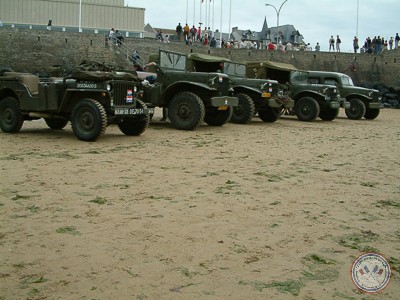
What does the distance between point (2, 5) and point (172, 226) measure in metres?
37.4

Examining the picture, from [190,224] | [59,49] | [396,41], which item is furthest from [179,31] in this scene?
[190,224]

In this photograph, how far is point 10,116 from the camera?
10.6 m

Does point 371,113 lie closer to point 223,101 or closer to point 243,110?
point 243,110

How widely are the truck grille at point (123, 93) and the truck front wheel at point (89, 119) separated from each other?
0.49 m

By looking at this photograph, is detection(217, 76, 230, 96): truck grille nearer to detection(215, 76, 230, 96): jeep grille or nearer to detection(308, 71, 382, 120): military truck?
detection(215, 76, 230, 96): jeep grille

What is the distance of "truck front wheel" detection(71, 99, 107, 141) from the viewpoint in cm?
923

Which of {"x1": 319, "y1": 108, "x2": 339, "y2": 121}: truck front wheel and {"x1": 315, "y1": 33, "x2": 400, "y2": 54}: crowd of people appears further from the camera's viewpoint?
{"x1": 315, "y1": 33, "x2": 400, "y2": 54}: crowd of people

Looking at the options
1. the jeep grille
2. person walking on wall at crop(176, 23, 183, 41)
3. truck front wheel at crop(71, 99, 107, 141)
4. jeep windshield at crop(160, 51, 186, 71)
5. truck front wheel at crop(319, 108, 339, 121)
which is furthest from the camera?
person walking on wall at crop(176, 23, 183, 41)

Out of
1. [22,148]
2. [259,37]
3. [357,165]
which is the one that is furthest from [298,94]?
[259,37]

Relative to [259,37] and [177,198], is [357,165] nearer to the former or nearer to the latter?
[177,198]

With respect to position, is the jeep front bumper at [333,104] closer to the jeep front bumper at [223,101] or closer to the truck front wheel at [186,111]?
the jeep front bumper at [223,101]

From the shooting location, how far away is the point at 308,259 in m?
3.49

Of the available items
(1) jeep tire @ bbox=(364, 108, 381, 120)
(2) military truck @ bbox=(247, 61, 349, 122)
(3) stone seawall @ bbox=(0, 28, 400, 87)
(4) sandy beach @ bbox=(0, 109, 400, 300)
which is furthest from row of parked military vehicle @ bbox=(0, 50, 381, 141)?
(3) stone seawall @ bbox=(0, 28, 400, 87)

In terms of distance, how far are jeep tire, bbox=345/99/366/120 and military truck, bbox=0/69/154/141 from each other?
11.6 meters
